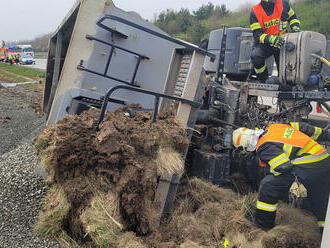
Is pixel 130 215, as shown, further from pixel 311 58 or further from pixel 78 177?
pixel 311 58

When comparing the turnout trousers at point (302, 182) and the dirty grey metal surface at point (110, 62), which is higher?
the dirty grey metal surface at point (110, 62)

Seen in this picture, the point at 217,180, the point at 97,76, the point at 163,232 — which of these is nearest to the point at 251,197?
the point at 217,180

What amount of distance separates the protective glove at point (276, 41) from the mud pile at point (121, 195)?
214cm

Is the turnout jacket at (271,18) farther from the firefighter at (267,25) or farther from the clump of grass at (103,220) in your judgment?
the clump of grass at (103,220)

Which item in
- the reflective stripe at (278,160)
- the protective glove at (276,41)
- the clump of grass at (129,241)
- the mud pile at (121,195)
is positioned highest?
Answer: the protective glove at (276,41)

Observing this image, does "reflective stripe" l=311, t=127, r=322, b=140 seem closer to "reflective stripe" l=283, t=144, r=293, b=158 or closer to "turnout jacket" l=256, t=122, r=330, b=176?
"turnout jacket" l=256, t=122, r=330, b=176

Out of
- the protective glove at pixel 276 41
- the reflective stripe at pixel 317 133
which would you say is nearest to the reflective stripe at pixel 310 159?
the reflective stripe at pixel 317 133

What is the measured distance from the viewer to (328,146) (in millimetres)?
4516

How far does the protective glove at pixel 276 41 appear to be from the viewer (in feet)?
15.2

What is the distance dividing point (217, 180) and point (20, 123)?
686cm

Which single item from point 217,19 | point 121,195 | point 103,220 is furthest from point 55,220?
point 217,19

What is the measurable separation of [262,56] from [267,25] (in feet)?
1.70

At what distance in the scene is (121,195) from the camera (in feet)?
10.1

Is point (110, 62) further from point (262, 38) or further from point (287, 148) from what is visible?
point (287, 148)
